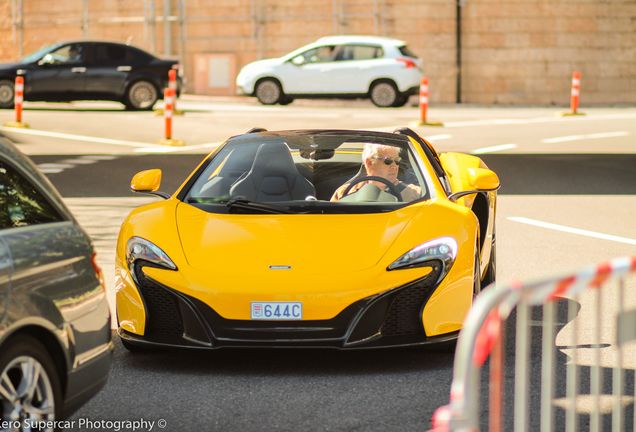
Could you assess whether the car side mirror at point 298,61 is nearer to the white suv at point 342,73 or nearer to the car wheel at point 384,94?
the white suv at point 342,73

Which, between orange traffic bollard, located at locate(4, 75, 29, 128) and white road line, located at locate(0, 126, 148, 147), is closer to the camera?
white road line, located at locate(0, 126, 148, 147)

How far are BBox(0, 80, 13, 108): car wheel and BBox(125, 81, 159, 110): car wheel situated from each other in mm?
2560

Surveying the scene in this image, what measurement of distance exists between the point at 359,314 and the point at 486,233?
7.99ft

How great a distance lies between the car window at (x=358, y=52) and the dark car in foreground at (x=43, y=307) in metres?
29.2

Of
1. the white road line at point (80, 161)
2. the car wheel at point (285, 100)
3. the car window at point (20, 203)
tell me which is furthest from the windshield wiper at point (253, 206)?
the car wheel at point (285, 100)

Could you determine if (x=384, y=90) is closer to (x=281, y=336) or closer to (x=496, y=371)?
(x=281, y=336)

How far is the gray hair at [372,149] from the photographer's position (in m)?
8.91

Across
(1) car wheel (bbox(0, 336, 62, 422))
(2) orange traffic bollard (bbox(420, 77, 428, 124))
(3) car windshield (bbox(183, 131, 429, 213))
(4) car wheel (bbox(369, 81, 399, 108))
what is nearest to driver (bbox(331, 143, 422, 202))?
(3) car windshield (bbox(183, 131, 429, 213))

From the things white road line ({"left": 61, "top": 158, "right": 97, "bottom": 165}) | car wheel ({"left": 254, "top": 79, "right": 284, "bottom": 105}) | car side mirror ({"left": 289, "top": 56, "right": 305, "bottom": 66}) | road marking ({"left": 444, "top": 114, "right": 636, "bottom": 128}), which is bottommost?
road marking ({"left": 444, "top": 114, "right": 636, "bottom": 128})

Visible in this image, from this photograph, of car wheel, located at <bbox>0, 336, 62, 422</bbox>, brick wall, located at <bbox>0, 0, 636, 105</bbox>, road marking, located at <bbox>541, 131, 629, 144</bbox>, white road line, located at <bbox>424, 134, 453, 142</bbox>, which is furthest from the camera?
brick wall, located at <bbox>0, 0, 636, 105</bbox>

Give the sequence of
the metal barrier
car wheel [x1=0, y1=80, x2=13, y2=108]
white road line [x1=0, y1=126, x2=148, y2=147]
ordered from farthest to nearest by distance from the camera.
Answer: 1. car wheel [x1=0, y1=80, x2=13, y2=108]
2. white road line [x1=0, y1=126, x2=148, y2=147]
3. the metal barrier

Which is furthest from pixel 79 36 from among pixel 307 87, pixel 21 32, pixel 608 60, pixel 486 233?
pixel 486 233

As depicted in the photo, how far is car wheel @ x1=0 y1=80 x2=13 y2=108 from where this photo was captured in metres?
30.8

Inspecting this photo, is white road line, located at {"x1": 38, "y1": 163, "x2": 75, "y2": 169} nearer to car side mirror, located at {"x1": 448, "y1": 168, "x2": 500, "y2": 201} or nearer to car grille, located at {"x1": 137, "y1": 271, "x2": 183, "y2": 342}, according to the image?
car side mirror, located at {"x1": 448, "y1": 168, "x2": 500, "y2": 201}
